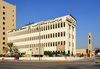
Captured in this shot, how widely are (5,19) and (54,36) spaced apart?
44.6 meters

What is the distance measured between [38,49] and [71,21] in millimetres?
21769

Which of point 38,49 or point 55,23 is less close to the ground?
point 55,23

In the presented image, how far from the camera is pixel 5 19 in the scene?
98125 millimetres

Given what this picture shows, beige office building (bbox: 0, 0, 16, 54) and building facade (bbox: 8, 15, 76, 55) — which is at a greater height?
beige office building (bbox: 0, 0, 16, 54)

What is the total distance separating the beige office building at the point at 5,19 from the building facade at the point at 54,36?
18.0 meters

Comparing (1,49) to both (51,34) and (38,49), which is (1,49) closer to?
(51,34)

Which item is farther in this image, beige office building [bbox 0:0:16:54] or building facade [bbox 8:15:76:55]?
beige office building [bbox 0:0:16:54]

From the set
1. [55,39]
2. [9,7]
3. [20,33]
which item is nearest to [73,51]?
[55,39]

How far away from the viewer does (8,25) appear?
98938mm

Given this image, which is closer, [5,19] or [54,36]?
[54,36]

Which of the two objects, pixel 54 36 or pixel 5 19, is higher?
pixel 5 19

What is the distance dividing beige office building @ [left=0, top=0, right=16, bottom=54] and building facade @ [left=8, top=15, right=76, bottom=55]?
18046mm

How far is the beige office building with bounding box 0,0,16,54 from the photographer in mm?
95206

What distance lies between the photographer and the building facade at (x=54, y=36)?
60281mm
